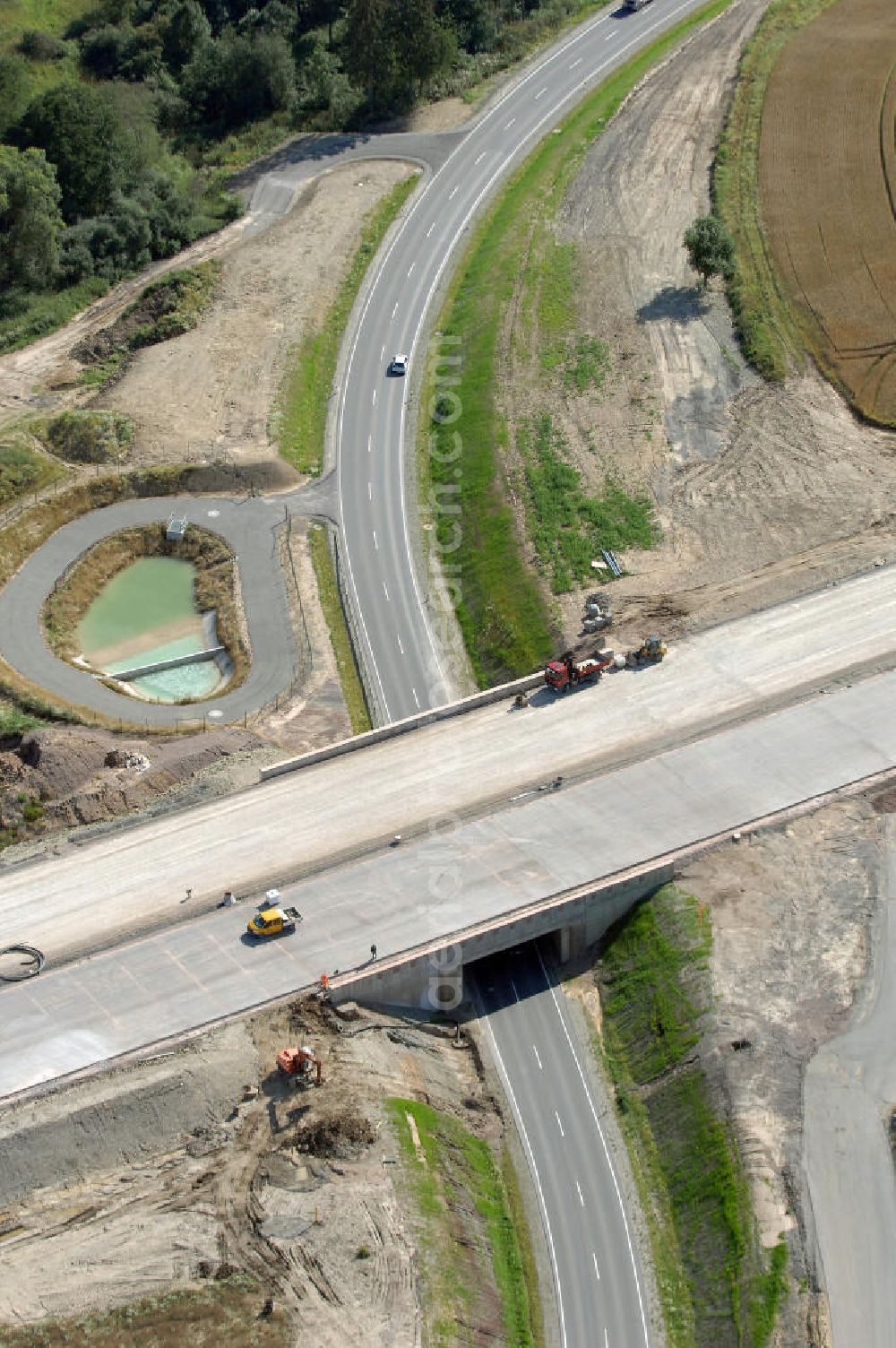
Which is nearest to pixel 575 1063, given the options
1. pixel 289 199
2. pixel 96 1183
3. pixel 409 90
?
pixel 96 1183

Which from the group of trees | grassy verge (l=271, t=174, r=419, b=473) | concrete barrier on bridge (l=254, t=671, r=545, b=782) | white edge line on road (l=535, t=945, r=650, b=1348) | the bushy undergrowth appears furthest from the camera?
the group of trees

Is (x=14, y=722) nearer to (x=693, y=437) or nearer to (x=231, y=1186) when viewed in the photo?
(x=231, y=1186)

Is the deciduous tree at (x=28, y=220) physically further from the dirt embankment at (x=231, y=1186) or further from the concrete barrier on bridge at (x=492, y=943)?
the dirt embankment at (x=231, y=1186)

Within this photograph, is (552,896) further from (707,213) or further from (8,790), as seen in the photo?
(707,213)

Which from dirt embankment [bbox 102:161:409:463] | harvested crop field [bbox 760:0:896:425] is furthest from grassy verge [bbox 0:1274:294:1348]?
harvested crop field [bbox 760:0:896:425]

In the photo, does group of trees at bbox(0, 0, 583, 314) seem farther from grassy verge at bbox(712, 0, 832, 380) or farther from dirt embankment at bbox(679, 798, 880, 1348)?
dirt embankment at bbox(679, 798, 880, 1348)

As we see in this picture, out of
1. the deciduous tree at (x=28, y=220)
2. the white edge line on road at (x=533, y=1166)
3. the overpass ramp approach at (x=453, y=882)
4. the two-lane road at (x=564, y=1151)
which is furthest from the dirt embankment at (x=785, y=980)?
the deciduous tree at (x=28, y=220)

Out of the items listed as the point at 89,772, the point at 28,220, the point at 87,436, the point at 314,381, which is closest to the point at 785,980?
the point at 89,772
